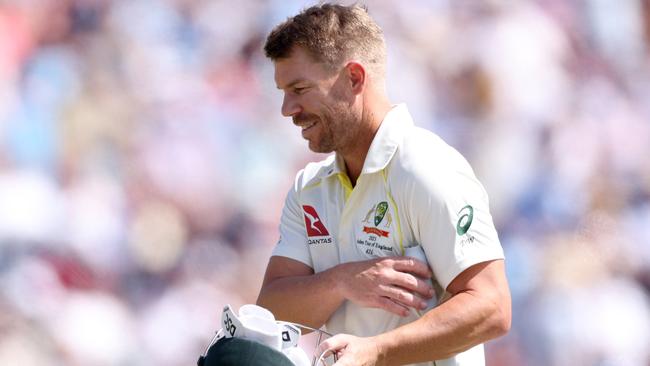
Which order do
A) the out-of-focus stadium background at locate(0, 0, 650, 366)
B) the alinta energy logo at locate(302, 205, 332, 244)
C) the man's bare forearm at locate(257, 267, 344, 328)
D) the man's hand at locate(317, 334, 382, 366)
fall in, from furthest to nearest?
the out-of-focus stadium background at locate(0, 0, 650, 366), the alinta energy logo at locate(302, 205, 332, 244), the man's bare forearm at locate(257, 267, 344, 328), the man's hand at locate(317, 334, 382, 366)

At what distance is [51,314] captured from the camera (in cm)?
310

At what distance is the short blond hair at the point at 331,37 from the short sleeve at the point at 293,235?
335mm

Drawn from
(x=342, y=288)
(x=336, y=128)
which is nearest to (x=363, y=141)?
(x=336, y=128)

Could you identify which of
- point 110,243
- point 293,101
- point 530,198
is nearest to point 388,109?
point 293,101

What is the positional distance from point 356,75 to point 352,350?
627 millimetres

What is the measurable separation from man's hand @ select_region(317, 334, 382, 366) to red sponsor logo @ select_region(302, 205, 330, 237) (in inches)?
16.0

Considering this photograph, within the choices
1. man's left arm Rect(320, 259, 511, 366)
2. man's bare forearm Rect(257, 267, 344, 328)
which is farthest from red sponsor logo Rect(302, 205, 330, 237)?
man's left arm Rect(320, 259, 511, 366)

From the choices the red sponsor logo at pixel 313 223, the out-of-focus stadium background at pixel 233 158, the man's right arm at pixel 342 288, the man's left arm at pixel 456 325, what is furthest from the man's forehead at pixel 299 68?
the out-of-focus stadium background at pixel 233 158

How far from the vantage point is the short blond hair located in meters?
2.23

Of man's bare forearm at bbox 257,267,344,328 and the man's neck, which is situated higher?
the man's neck

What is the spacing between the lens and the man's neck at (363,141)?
7.43 ft

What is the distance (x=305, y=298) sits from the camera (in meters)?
2.23

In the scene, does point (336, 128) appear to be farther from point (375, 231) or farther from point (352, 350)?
point (352, 350)

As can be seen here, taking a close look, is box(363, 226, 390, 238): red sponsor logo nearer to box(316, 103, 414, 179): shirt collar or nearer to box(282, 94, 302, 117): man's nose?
box(316, 103, 414, 179): shirt collar
